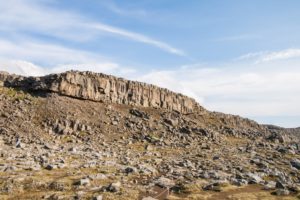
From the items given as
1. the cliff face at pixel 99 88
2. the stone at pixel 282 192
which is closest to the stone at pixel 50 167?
the stone at pixel 282 192

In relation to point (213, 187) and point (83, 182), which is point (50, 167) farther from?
point (213, 187)

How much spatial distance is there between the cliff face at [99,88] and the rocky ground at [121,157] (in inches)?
99.7

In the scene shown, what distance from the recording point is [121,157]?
6588 cm

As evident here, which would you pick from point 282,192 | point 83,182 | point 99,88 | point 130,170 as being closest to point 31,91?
point 99,88

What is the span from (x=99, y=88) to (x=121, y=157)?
149 ft

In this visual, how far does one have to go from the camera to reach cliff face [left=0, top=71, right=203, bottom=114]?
10181 centimetres

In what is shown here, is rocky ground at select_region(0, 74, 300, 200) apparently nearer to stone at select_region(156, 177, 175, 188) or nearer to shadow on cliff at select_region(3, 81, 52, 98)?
stone at select_region(156, 177, 175, 188)

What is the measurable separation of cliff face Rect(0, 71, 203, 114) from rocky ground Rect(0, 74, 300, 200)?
2.53m

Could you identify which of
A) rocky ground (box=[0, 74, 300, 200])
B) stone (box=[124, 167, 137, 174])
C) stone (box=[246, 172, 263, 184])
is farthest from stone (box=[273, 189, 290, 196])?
stone (box=[124, 167, 137, 174])

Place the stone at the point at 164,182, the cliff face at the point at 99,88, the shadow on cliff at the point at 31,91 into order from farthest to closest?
the cliff face at the point at 99,88
the shadow on cliff at the point at 31,91
the stone at the point at 164,182

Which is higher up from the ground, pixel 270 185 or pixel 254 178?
pixel 254 178

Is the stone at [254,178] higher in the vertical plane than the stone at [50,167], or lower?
higher

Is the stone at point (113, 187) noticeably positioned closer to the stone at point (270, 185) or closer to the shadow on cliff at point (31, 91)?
the stone at point (270, 185)

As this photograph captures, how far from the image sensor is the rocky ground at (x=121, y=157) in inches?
1686
